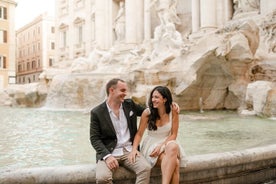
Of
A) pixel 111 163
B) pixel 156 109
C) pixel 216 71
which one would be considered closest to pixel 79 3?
pixel 216 71

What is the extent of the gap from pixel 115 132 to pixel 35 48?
47.9 meters

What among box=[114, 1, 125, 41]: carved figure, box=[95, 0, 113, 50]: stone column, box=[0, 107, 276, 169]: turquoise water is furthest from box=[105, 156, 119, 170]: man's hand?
box=[95, 0, 113, 50]: stone column

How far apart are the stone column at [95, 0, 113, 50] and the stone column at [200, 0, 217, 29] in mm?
8583

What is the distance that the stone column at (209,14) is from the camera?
15594 millimetres

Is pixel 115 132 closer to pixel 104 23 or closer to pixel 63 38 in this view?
pixel 104 23

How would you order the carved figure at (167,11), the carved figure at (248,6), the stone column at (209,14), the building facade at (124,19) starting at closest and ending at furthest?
the carved figure at (248,6)
the stone column at (209,14)
the building facade at (124,19)
the carved figure at (167,11)

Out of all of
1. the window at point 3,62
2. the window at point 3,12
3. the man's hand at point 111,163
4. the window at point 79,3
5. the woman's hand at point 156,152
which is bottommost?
the man's hand at point 111,163

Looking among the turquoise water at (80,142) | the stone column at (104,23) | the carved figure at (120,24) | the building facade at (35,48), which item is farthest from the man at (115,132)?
the building facade at (35,48)

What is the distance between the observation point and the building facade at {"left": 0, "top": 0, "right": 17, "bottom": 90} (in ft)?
104

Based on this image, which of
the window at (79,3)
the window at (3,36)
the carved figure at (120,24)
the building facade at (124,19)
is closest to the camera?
the building facade at (124,19)

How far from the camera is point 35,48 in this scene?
48094 millimetres

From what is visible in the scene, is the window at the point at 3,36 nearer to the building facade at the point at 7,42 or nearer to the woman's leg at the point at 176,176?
the building facade at the point at 7,42

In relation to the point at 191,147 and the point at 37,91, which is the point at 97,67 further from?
the point at 191,147

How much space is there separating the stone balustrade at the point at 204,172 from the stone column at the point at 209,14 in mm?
13090
